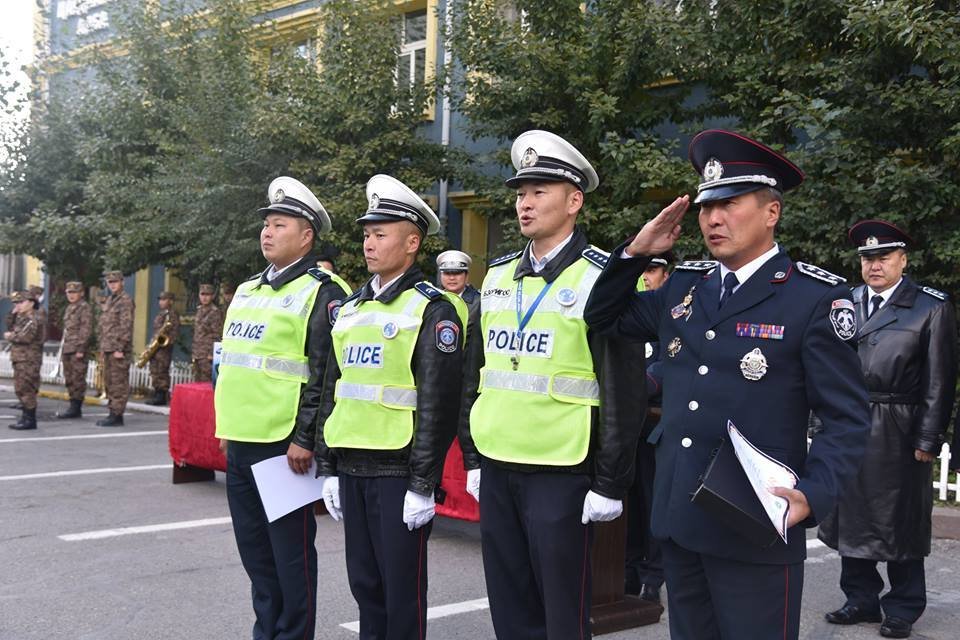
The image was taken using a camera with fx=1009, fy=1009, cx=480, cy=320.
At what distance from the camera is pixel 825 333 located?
8.93 feet

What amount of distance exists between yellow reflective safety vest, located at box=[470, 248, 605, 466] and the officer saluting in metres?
0.39

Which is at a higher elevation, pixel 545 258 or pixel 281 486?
pixel 545 258

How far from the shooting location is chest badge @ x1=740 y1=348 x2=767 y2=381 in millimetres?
2777

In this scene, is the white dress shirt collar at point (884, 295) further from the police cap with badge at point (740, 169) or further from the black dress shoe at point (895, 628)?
the police cap with badge at point (740, 169)

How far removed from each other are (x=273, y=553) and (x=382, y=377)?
101 centimetres

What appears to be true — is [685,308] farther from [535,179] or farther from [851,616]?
[851,616]

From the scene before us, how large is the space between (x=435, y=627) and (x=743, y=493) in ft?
→ 9.96

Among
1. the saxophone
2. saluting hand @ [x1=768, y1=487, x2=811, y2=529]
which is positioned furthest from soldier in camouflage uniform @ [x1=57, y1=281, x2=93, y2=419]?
saluting hand @ [x1=768, y1=487, x2=811, y2=529]

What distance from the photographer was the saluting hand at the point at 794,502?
2.50m

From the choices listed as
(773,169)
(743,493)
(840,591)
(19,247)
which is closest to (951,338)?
(840,591)

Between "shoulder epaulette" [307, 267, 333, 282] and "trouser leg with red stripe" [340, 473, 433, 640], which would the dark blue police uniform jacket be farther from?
"shoulder epaulette" [307, 267, 333, 282]

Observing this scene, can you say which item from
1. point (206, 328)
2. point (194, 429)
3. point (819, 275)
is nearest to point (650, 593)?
point (819, 275)

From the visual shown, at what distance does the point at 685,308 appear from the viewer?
9.96 feet

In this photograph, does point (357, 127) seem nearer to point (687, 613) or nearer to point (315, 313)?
point (315, 313)
